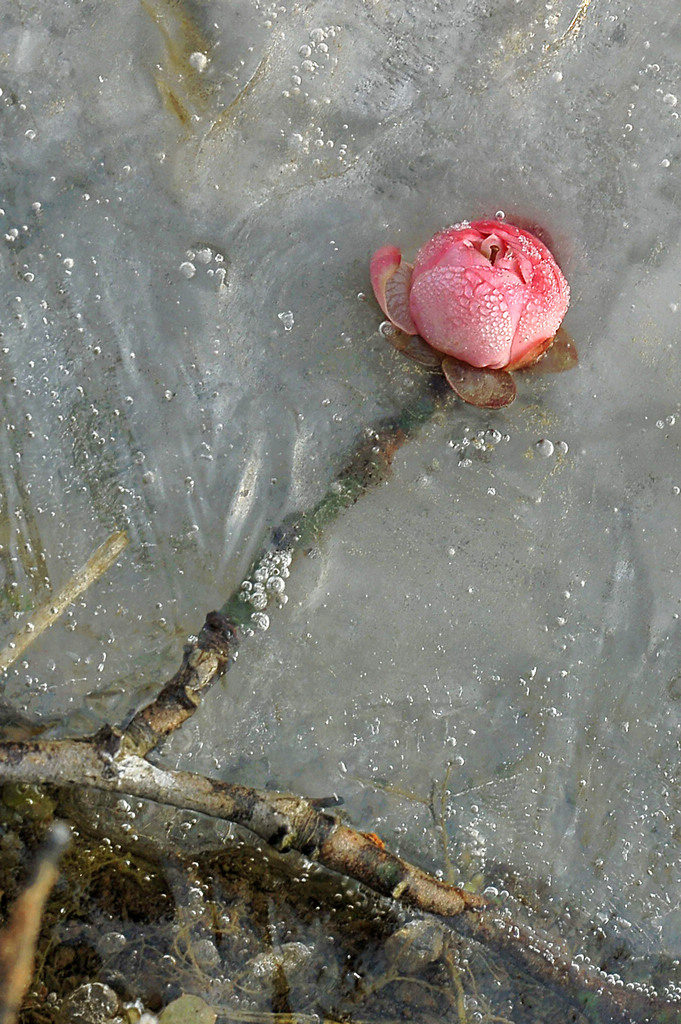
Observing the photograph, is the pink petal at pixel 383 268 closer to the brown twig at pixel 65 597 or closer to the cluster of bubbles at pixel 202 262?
the cluster of bubbles at pixel 202 262

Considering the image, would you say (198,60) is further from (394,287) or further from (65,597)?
(65,597)

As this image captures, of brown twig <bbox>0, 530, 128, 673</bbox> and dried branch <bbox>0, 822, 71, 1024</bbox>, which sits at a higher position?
brown twig <bbox>0, 530, 128, 673</bbox>

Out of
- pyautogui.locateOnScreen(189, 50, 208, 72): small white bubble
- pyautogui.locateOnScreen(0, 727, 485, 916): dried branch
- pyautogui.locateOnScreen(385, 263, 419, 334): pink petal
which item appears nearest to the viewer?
pyautogui.locateOnScreen(0, 727, 485, 916): dried branch

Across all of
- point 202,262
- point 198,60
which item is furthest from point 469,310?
point 198,60

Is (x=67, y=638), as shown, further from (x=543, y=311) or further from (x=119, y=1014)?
(x=543, y=311)

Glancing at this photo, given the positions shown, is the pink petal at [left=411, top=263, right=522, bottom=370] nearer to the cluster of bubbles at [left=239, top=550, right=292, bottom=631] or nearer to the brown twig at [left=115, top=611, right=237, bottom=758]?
the cluster of bubbles at [left=239, top=550, right=292, bottom=631]

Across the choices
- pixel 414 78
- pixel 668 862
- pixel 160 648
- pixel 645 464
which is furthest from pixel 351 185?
pixel 668 862

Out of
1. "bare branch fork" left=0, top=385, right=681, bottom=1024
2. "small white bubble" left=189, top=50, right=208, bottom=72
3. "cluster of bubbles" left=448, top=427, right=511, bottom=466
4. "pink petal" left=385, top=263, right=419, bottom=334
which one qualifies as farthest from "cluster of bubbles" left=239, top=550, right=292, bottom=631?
"small white bubble" left=189, top=50, right=208, bottom=72
